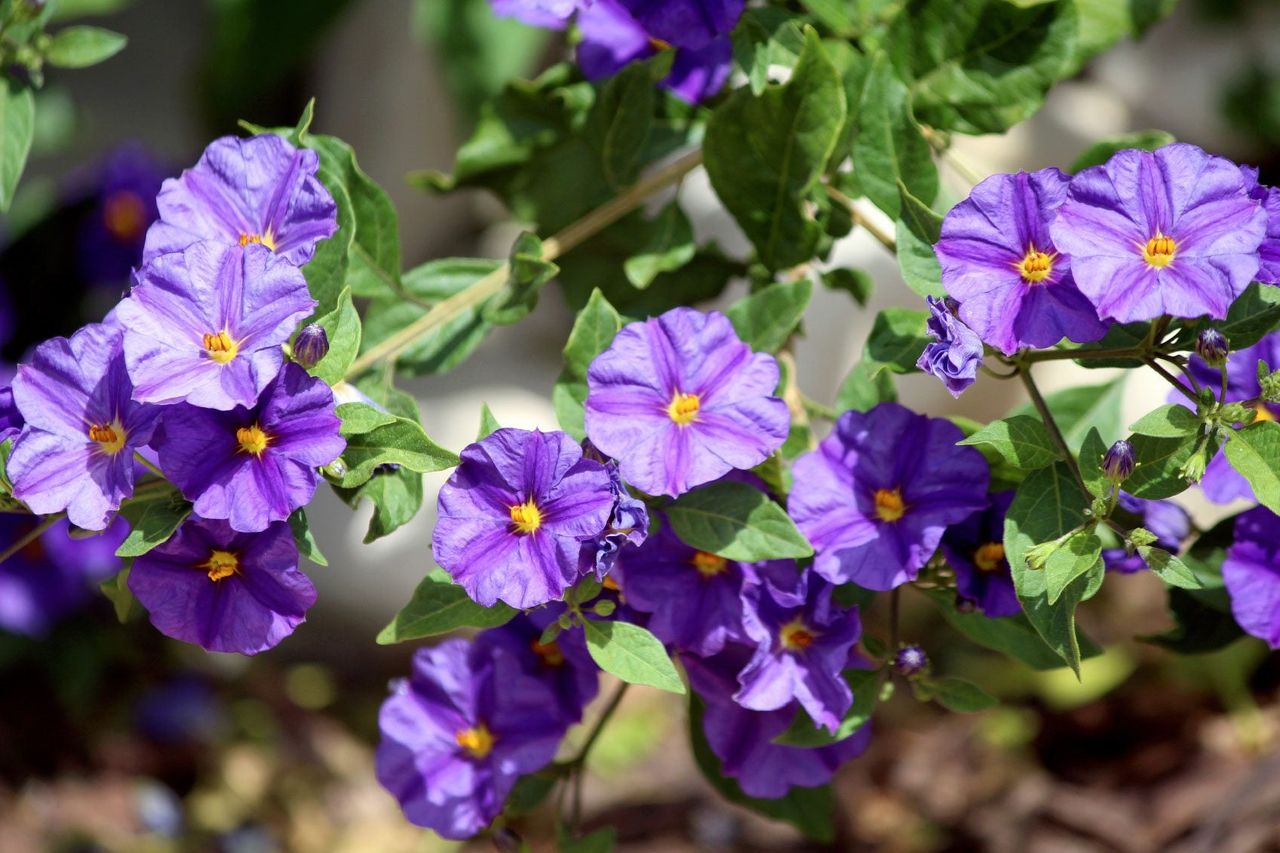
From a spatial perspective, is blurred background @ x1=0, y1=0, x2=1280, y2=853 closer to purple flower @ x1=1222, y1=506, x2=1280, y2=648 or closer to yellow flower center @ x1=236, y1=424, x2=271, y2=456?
purple flower @ x1=1222, y1=506, x2=1280, y2=648

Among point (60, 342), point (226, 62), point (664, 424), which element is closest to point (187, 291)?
point (60, 342)

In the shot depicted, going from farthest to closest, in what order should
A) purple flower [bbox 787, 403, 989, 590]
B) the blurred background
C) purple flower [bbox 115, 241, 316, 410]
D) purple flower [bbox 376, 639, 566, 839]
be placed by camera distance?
the blurred background < purple flower [bbox 376, 639, 566, 839] < purple flower [bbox 787, 403, 989, 590] < purple flower [bbox 115, 241, 316, 410]

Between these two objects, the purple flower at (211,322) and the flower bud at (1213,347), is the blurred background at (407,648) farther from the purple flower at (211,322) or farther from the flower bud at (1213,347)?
the flower bud at (1213,347)

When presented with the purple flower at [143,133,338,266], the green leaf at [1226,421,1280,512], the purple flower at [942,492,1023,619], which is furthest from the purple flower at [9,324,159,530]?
the green leaf at [1226,421,1280,512]

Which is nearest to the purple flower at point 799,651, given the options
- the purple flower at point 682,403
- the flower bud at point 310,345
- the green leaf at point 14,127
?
the purple flower at point 682,403

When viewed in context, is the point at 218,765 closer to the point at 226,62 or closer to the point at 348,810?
the point at 348,810
